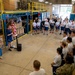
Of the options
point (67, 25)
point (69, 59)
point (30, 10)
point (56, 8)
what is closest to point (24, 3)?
point (30, 10)

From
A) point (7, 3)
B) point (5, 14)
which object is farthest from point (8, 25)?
point (7, 3)

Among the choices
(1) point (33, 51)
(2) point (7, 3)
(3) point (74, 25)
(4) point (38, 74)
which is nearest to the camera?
(4) point (38, 74)

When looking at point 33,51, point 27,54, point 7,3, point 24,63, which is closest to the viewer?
point 24,63

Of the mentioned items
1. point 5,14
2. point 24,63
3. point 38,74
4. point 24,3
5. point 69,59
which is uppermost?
point 24,3

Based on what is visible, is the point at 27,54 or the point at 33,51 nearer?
the point at 27,54

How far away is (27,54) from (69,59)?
3688 mm

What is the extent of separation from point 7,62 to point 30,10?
654 centimetres

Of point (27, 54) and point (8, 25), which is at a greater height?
point (8, 25)

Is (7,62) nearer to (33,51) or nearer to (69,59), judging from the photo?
(33,51)

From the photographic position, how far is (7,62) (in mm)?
5078

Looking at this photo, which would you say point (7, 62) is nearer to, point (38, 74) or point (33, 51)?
point (33, 51)

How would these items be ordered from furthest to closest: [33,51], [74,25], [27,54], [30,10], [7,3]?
1. [7,3]
2. [30,10]
3. [74,25]
4. [33,51]
5. [27,54]

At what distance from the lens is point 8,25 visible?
20.7 ft

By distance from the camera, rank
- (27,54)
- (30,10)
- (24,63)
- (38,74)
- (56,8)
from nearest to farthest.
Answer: (38,74), (24,63), (27,54), (30,10), (56,8)
